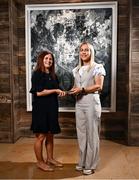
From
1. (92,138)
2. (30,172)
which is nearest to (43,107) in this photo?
(92,138)

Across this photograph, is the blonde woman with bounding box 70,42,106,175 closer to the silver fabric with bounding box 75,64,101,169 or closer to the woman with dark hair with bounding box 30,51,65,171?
the silver fabric with bounding box 75,64,101,169

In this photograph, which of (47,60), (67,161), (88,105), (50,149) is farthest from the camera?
(67,161)

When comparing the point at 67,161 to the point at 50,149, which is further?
the point at 67,161

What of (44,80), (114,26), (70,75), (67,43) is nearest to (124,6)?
(114,26)

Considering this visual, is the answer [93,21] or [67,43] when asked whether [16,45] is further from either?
[93,21]

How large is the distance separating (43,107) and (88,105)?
521 mm

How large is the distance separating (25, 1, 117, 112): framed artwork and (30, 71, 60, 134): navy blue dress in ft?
4.65

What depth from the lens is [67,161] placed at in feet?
10.4

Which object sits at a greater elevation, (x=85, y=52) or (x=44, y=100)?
(x=85, y=52)

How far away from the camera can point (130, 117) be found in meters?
3.76

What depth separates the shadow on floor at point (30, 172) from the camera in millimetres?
2691

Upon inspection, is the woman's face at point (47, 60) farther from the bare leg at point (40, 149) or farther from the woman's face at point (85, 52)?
the bare leg at point (40, 149)

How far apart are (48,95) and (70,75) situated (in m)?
1.48

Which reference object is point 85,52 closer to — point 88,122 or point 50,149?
point 88,122
